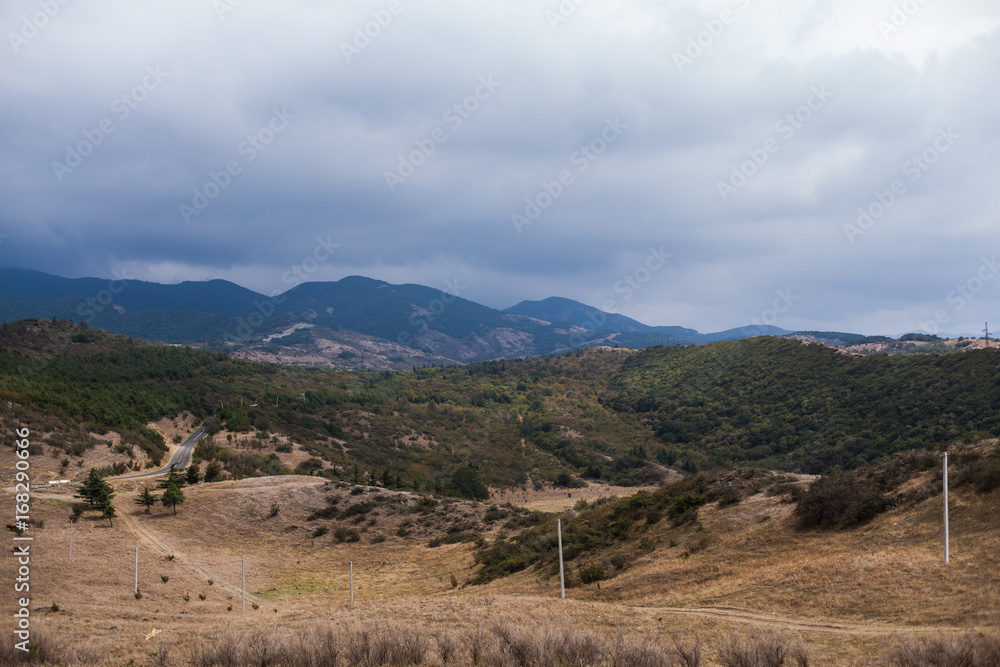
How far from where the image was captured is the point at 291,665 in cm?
977

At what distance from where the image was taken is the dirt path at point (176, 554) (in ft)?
71.5

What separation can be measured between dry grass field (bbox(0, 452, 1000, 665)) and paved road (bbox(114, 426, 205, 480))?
1634 centimetres

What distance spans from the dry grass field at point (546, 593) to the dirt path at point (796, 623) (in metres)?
0.05

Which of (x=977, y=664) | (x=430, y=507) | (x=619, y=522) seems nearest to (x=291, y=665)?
(x=977, y=664)

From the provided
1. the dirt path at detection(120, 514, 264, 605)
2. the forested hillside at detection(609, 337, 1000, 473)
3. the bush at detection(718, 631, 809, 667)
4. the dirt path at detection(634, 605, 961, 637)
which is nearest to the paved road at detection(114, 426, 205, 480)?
the dirt path at detection(120, 514, 264, 605)

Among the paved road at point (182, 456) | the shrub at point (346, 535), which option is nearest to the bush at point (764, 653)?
the shrub at point (346, 535)

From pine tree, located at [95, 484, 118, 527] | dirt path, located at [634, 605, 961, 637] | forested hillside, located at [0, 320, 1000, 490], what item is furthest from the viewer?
forested hillside, located at [0, 320, 1000, 490]

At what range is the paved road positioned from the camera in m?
44.9

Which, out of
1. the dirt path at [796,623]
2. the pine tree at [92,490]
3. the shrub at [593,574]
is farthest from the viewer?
the pine tree at [92,490]

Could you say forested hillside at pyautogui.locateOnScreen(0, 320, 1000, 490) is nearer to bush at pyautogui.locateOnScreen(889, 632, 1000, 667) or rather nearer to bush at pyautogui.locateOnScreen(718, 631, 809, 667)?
bush at pyautogui.locateOnScreen(718, 631, 809, 667)

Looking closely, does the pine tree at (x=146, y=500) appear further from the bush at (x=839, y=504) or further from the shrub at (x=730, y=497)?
the bush at (x=839, y=504)

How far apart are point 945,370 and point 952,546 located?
5619 centimetres

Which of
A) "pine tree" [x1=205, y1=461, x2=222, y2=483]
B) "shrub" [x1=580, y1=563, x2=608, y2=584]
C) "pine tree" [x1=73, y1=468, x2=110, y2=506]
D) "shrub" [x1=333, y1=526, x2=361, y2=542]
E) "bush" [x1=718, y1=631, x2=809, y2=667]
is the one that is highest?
"bush" [x1=718, y1=631, x2=809, y2=667]

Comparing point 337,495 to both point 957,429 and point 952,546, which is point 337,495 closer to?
point 952,546
